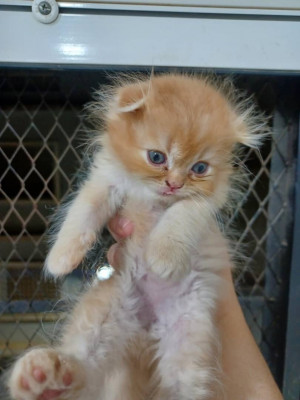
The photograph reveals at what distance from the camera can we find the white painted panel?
46.8 inches

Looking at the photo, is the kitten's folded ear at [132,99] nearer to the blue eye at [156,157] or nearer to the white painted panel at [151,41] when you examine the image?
the blue eye at [156,157]

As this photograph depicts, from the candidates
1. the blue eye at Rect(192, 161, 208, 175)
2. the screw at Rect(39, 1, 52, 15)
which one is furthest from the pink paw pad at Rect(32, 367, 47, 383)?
the screw at Rect(39, 1, 52, 15)

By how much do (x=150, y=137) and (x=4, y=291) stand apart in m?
0.85

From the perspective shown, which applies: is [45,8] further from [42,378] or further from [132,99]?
[42,378]

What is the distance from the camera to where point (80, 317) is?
3.07 feet

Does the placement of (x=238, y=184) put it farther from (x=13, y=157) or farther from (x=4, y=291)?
(x=4, y=291)

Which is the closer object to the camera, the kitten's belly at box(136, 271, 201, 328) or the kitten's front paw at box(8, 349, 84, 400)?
the kitten's front paw at box(8, 349, 84, 400)

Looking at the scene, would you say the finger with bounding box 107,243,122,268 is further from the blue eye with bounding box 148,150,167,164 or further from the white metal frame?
the white metal frame

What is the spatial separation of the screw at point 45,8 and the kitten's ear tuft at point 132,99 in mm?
322

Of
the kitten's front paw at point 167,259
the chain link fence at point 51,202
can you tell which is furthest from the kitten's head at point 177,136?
the chain link fence at point 51,202

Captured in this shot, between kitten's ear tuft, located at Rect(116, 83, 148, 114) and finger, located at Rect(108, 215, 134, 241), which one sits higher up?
kitten's ear tuft, located at Rect(116, 83, 148, 114)

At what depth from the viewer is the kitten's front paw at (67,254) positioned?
941 mm

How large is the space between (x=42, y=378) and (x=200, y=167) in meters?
0.48

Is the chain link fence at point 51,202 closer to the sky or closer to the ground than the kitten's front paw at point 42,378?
closer to the ground
